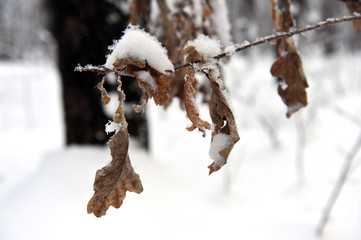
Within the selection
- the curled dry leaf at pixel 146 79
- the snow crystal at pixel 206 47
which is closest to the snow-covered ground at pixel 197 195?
the curled dry leaf at pixel 146 79

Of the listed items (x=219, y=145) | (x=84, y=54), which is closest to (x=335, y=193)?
(x=219, y=145)

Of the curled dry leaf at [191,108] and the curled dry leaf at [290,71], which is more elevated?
the curled dry leaf at [290,71]

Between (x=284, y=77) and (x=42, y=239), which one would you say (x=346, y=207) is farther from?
(x=42, y=239)

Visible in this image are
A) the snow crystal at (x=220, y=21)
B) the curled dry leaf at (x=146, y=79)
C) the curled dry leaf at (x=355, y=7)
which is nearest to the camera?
the curled dry leaf at (x=146, y=79)

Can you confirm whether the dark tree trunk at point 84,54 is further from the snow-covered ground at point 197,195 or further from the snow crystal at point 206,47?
the snow crystal at point 206,47

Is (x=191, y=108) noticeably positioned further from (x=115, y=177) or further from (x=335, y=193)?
(x=335, y=193)

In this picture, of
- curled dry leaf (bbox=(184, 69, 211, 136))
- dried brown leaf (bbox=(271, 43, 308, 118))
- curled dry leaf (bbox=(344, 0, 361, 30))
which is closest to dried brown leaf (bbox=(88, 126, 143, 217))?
curled dry leaf (bbox=(184, 69, 211, 136))
